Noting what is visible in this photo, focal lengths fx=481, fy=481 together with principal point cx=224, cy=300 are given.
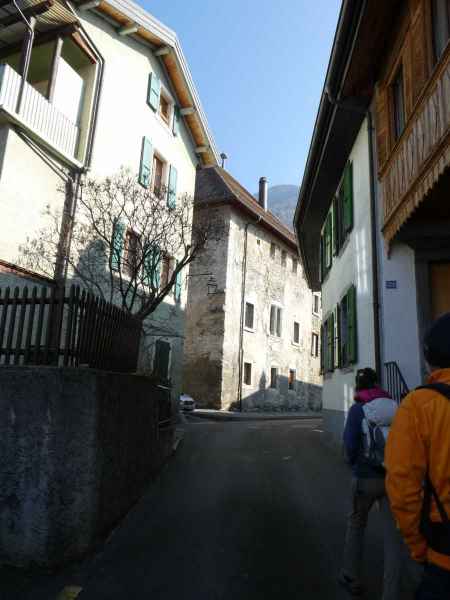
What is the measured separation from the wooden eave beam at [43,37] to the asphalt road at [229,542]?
11.1 m

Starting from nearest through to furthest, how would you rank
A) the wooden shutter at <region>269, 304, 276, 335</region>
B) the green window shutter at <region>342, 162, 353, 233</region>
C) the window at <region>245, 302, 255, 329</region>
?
1. the green window shutter at <region>342, 162, 353, 233</region>
2. the window at <region>245, 302, 255, 329</region>
3. the wooden shutter at <region>269, 304, 276, 335</region>

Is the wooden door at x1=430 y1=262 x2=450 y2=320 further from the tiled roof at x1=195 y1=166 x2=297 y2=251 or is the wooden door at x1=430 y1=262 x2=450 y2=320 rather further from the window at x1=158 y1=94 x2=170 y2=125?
the tiled roof at x1=195 y1=166 x2=297 y2=251

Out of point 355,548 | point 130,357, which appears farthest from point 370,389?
point 130,357

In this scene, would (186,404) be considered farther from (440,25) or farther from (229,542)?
(440,25)

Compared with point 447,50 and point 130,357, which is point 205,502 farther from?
point 447,50

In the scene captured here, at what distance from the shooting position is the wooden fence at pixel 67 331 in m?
4.86

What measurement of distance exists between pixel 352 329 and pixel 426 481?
7.81 metres

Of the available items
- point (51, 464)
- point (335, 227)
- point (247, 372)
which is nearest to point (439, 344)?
point (51, 464)

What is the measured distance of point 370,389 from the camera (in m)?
3.81

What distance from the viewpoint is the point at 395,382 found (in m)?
7.25

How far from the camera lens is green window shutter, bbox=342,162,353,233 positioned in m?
10.0

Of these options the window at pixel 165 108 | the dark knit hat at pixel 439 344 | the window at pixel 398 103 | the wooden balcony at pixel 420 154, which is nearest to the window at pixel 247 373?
the window at pixel 165 108

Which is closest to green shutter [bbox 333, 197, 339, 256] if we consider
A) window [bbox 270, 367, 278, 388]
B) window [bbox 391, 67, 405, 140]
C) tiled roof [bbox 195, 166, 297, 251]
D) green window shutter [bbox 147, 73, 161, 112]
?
window [bbox 391, 67, 405, 140]

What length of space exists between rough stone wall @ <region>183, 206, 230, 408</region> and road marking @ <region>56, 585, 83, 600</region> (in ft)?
64.8
